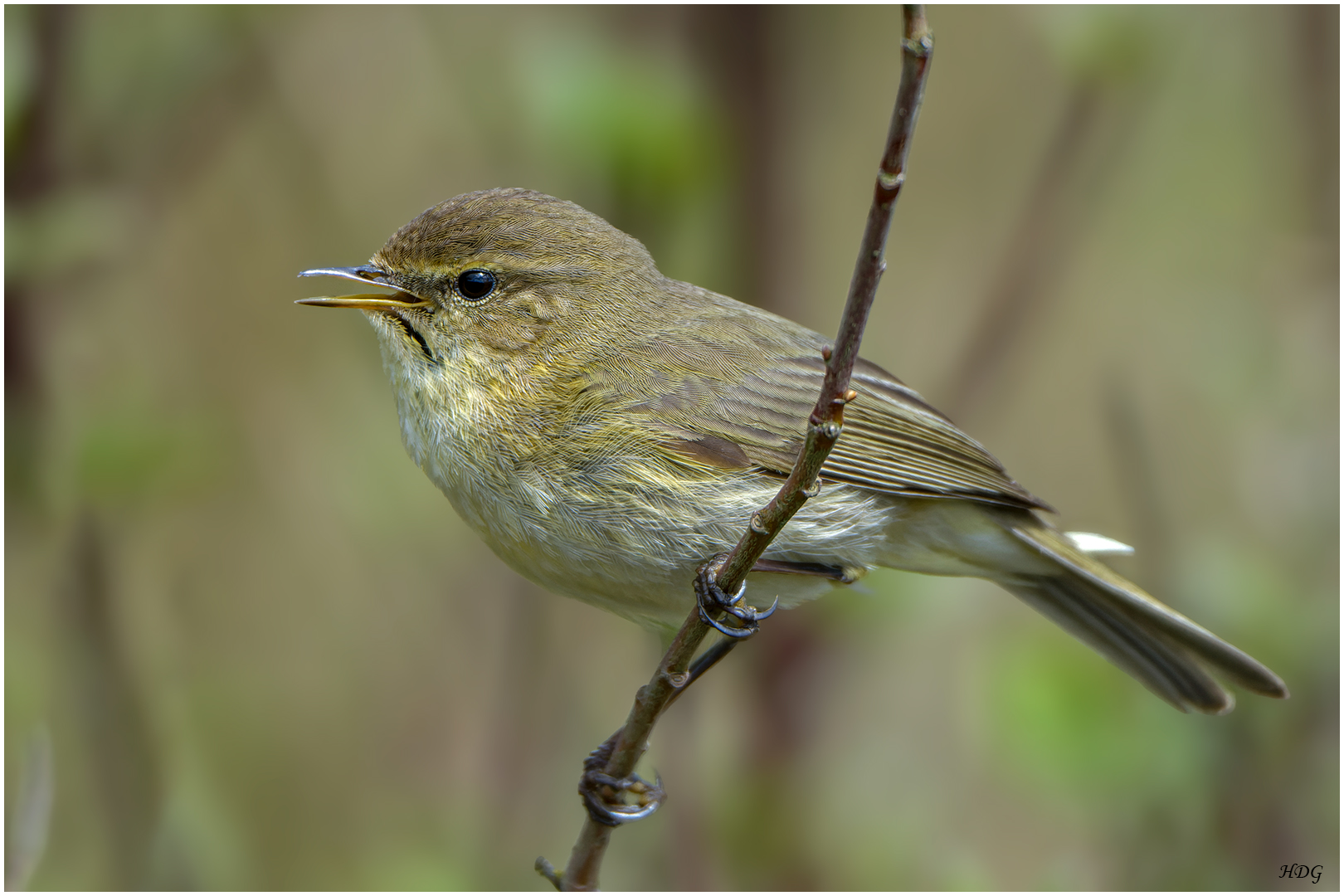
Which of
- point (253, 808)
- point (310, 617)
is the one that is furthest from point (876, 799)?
point (310, 617)

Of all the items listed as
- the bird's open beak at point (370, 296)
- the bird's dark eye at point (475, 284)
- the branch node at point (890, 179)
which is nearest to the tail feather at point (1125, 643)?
the bird's dark eye at point (475, 284)

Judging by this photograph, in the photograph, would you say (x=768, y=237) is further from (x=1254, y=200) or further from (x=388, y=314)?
(x=1254, y=200)

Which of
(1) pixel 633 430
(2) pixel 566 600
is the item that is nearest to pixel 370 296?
(1) pixel 633 430

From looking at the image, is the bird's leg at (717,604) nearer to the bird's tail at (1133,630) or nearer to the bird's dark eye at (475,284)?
the bird's dark eye at (475,284)

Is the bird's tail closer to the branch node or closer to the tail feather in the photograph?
the tail feather

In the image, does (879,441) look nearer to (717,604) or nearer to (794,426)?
(794,426)

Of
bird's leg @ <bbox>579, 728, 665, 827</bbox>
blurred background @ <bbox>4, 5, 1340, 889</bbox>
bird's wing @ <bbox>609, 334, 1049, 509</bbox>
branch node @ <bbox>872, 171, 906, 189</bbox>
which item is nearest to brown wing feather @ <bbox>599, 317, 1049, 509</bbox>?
bird's wing @ <bbox>609, 334, 1049, 509</bbox>
